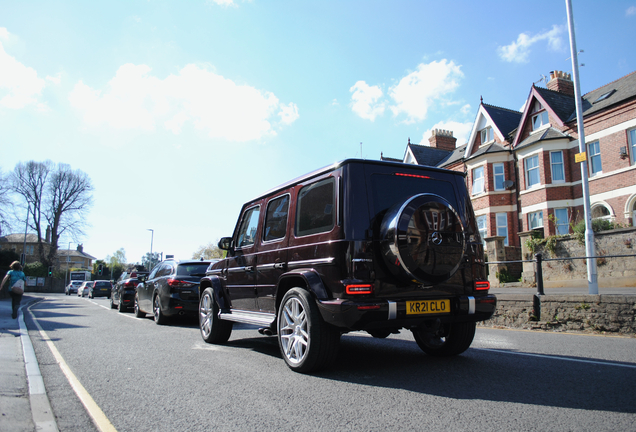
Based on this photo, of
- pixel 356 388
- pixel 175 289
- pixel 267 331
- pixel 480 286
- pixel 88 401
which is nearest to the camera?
pixel 88 401

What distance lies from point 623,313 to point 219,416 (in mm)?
7419

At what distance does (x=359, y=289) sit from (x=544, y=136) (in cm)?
2261

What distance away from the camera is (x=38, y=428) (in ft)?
9.82

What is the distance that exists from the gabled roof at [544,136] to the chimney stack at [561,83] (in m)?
3.97

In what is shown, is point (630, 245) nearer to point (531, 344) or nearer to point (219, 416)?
point (531, 344)

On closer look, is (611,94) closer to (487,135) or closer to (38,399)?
(487,135)

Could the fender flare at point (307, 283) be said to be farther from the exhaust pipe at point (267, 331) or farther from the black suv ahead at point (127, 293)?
the black suv ahead at point (127, 293)

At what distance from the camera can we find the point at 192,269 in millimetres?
10352

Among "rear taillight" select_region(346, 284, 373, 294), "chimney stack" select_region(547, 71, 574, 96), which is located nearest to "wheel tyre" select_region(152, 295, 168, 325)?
"rear taillight" select_region(346, 284, 373, 294)

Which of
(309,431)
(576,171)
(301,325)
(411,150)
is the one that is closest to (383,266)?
(301,325)

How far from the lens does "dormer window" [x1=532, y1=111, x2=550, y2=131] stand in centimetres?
2414

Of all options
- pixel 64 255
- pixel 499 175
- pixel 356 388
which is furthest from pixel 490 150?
pixel 64 255

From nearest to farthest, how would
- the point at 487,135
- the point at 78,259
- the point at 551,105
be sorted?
1. the point at 551,105
2. the point at 487,135
3. the point at 78,259

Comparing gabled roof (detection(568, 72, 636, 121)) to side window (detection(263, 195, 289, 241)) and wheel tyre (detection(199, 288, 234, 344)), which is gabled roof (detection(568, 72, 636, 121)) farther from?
wheel tyre (detection(199, 288, 234, 344))
